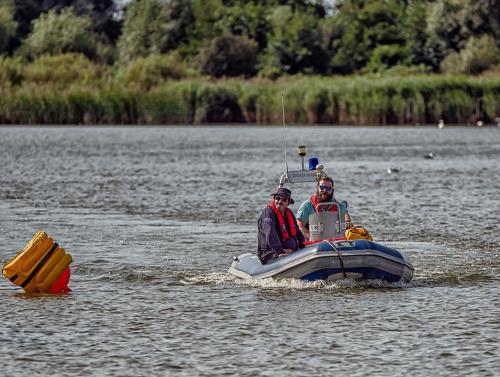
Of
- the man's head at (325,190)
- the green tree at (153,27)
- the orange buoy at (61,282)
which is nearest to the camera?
the orange buoy at (61,282)

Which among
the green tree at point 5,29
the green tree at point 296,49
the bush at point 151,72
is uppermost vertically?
the green tree at point 5,29

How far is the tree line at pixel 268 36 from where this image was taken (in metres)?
88.8

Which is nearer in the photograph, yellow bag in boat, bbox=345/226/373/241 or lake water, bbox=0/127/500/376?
lake water, bbox=0/127/500/376

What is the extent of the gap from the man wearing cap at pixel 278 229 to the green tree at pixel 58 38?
70827 millimetres

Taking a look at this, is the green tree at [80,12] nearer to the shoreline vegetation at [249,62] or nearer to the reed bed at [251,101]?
the shoreline vegetation at [249,62]

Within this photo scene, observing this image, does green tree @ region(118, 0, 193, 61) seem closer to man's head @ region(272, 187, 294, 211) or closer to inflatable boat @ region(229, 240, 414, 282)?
man's head @ region(272, 187, 294, 211)

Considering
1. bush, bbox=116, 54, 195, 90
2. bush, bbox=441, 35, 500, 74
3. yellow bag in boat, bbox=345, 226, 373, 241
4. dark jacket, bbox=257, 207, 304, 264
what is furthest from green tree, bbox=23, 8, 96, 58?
yellow bag in boat, bbox=345, 226, 373, 241

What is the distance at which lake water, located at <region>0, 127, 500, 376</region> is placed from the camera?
12.9m

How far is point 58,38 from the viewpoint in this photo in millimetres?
88375

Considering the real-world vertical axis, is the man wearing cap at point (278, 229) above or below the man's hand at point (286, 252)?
above


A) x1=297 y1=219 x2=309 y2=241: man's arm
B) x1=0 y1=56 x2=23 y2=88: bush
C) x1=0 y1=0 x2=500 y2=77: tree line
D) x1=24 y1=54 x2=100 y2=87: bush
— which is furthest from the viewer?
x1=0 y1=0 x2=500 y2=77: tree line

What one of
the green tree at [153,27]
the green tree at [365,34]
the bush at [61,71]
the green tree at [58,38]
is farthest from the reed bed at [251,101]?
the green tree at [153,27]

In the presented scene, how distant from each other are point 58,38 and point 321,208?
239ft

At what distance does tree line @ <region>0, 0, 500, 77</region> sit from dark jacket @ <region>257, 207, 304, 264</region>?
218ft
